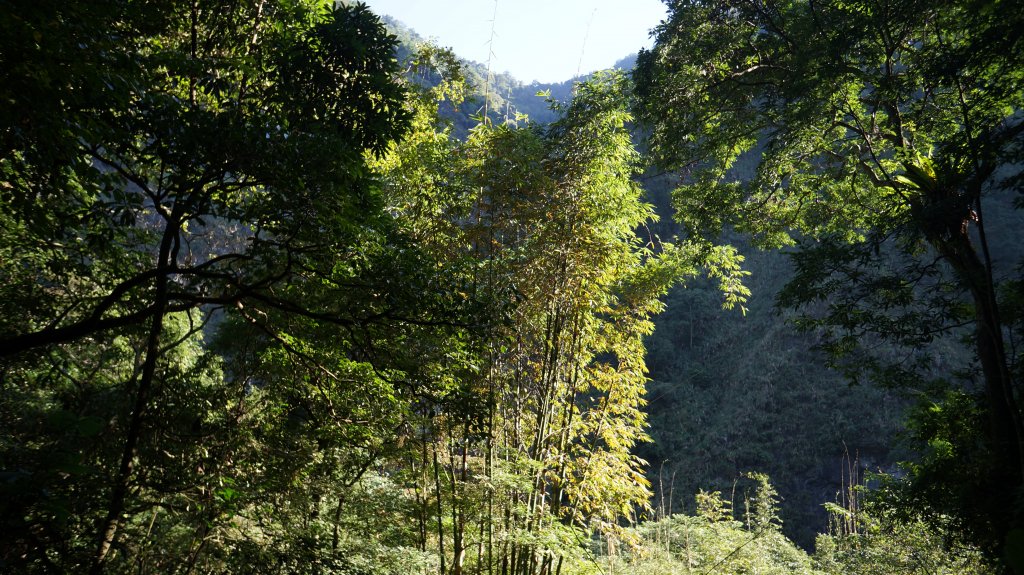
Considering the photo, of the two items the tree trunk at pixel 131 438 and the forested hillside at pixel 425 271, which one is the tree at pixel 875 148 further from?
the tree trunk at pixel 131 438

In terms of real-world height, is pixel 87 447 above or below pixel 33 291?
below

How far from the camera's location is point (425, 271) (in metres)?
2.88

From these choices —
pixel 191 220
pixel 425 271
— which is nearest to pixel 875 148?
pixel 425 271

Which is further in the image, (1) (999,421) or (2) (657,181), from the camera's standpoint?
(2) (657,181)

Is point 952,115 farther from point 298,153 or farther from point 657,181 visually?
point 657,181

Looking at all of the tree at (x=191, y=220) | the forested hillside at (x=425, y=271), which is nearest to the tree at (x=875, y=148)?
the forested hillside at (x=425, y=271)

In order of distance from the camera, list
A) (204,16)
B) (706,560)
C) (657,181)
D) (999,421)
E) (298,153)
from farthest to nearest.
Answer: (657,181) < (706,560) < (999,421) < (204,16) < (298,153)

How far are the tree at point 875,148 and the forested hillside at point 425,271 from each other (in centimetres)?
3

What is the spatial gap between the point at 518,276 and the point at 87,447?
3128 millimetres

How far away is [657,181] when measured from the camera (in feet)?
80.5

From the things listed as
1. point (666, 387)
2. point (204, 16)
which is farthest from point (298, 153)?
point (666, 387)

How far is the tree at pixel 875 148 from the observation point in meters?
3.18

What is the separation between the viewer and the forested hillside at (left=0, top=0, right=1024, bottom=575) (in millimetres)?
2260

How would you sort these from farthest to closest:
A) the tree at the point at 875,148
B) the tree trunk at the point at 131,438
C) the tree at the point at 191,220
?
the tree at the point at 875,148 < the tree trunk at the point at 131,438 < the tree at the point at 191,220
